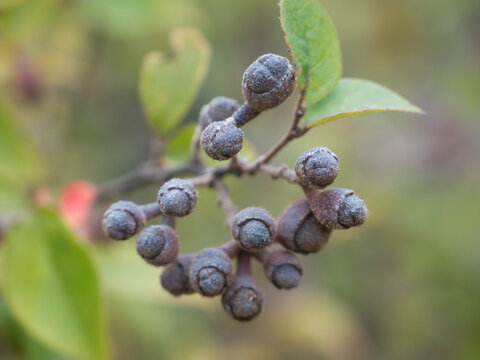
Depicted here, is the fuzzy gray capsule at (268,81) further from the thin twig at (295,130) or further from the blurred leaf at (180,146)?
the blurred leaf at (180,146)

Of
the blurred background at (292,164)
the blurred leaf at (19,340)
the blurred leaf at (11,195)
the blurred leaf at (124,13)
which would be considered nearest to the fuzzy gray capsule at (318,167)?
the blurred leaf at (11,195)

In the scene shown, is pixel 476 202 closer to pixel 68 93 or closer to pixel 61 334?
pixel 68 93

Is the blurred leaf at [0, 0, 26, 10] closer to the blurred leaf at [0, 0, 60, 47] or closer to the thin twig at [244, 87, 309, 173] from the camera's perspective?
the blurred leaf at [0, 0, 60, 47]

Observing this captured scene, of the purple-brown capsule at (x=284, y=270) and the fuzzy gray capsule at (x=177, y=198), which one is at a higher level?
the fuzzy gray capsule at (x=177, y=198)

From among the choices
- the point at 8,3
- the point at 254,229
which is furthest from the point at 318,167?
the point at 8,3

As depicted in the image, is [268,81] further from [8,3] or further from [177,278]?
[8,3]

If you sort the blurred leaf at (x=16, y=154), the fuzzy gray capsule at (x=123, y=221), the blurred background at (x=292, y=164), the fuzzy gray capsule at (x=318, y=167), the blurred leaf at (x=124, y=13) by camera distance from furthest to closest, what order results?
the blurred background at (x=292, y=164)
the blurred leaf at (x=124, y=13)
the blurred leaf at (x=16, y=154)
the fuzzy gray capsule at (x=123, y=221)
the fuzzy gray capsule at (x=318, y=167)
